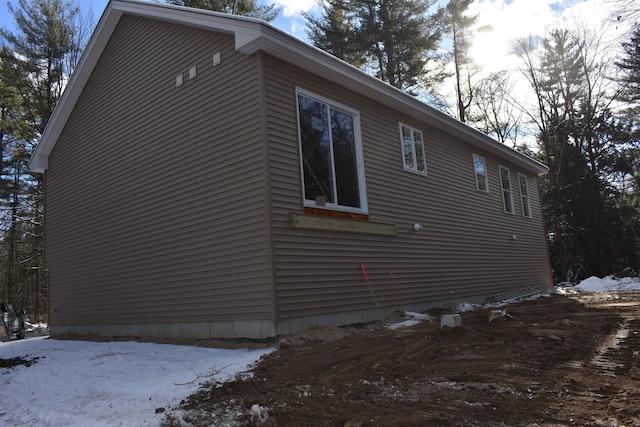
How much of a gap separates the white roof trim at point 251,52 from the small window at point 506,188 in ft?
1.70

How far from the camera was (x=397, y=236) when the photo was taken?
8727mm

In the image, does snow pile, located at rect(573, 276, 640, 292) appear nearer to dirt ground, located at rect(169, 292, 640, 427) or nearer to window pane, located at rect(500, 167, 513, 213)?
window pane, located at rect(500, 167, 513, 213)

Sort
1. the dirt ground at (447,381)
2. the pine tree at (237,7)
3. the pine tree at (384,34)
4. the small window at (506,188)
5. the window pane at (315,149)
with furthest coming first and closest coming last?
the pine tree at (384,34) → the pine tree at (237,7) → the small window at (506,188) → the window pane at (315,149) → the dirt ground at (447,381)

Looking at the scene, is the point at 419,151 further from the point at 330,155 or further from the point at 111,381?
the point at 111,381

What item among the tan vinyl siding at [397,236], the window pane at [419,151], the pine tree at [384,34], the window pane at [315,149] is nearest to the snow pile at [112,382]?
the tan vinyl siding at [397,236]

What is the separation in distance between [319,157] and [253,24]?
2222mm

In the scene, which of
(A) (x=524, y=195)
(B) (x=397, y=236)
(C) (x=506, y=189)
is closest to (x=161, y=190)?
(B) (x=397, y=236)

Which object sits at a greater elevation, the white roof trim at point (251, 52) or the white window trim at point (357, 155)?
the white roof trim at point (251, 52)

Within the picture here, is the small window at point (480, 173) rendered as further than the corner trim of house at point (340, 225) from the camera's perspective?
Yes

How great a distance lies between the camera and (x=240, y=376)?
4637 millimetres

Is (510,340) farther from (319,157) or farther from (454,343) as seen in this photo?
(319,157)

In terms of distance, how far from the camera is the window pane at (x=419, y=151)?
33.2 feet

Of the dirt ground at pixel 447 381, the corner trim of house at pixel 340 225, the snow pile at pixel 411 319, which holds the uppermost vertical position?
the corner trim of house at pixel 340 225

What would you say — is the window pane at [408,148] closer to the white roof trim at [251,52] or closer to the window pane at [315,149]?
the white roof trim at [251,52]
